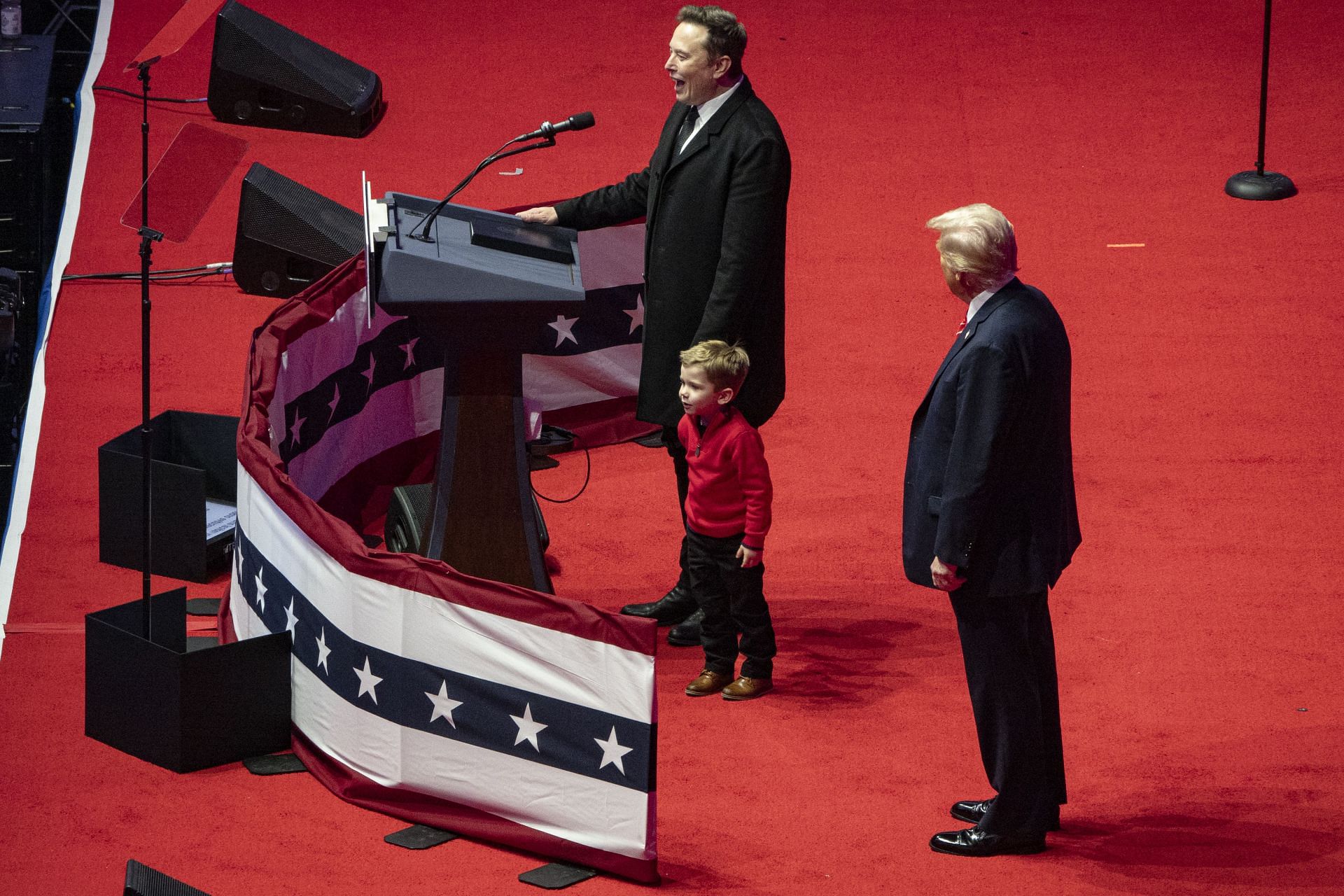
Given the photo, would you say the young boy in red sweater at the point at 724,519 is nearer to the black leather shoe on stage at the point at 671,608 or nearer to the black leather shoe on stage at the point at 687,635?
the black leather shoe on stage at the point at 687,635

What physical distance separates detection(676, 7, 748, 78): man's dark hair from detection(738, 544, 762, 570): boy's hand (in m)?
1.39

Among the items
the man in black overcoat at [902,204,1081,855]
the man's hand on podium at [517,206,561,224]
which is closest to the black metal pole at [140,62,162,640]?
the man's hand on podium at [517,206,561,224]

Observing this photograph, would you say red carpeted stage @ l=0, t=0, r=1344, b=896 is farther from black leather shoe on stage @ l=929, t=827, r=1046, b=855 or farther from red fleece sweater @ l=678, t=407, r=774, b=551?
red fleece sweater @ l=678, t=407, r=774, b=551

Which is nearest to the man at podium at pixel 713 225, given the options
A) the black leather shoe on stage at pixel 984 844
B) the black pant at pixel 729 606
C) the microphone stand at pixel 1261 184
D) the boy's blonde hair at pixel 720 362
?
the boy's blonde hair at pixel 720 362

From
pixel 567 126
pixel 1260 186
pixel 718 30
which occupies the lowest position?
pixel 1260 186

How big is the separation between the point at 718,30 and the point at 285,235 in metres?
3.61

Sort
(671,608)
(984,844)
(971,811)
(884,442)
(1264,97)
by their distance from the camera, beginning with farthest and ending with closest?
(1264,97)
(884,442)
(671,608)
(971,811)
(984,844)

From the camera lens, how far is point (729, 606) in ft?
17.4

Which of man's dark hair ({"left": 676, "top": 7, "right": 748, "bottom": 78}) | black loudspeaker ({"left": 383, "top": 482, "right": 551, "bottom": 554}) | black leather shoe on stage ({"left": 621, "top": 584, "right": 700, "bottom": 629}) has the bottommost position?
black leather shoe on stage ({"left": 621, "top": 584, "right": 700, "bottom": 629})

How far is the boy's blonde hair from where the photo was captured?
5.00 metres

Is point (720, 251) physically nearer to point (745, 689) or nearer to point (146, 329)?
point (745, 689)

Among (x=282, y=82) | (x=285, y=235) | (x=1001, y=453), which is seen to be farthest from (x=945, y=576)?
(x=282, y=82)

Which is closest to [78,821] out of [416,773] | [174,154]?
[416,773]

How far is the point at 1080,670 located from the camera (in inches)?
215
